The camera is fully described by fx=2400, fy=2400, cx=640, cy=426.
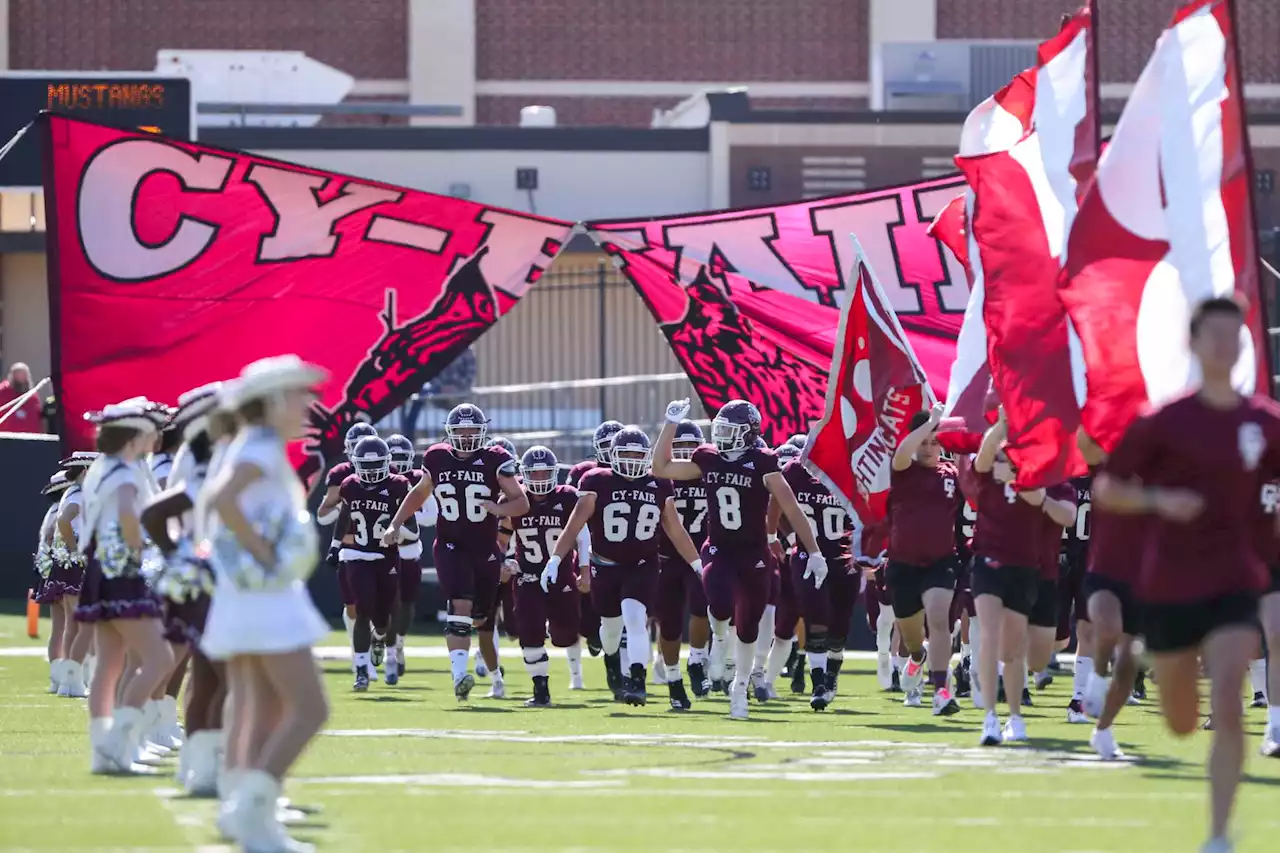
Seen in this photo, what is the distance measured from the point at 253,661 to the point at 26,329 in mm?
30411

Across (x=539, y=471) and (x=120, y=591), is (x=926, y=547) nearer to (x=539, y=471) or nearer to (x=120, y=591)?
(x=539, y=471)

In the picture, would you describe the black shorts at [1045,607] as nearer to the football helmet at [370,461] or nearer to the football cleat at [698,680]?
the football cleat at [698,680]

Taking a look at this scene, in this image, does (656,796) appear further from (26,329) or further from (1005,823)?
(26,329)

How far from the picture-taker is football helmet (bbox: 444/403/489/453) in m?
17.1

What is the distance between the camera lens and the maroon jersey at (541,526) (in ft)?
56.3

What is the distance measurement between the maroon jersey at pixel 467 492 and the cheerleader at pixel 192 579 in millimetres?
5622

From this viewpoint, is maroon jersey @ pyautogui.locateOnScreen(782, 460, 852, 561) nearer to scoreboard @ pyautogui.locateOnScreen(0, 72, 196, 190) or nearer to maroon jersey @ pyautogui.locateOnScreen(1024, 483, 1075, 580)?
maroon jersey @ pyautogui.locateOnScreen(1024, 483, 1075, 580)

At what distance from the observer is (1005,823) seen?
356 inches

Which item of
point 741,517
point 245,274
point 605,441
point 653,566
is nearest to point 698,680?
point 653,566

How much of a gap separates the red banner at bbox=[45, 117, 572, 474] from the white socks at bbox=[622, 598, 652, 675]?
4159mm

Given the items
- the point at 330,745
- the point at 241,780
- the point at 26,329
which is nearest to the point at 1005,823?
the point at 241,780

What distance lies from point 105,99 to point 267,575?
2125 centimetres

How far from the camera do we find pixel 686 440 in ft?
53.9

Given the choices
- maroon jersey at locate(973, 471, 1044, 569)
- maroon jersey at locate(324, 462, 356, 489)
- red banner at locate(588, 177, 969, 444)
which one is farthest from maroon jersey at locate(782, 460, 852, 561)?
maroon jersey at locate(324, 462, 356, 489)
